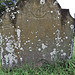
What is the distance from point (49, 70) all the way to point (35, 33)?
788mm

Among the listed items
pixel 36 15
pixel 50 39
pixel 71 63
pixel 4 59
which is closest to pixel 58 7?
pixel 36 15

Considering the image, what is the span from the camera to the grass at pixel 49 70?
246 centimetres

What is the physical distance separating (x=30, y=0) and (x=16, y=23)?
1.72 feet

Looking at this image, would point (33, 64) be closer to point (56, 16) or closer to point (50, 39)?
point (50, 39)

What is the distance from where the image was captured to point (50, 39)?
105 inches

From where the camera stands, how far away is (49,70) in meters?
2.60

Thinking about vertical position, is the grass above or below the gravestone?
below

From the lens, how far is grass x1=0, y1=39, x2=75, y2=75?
8.05ft

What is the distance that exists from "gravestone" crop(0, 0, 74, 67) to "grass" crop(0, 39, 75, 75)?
0.41 ft

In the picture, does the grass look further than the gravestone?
No

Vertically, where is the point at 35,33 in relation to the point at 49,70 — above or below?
above

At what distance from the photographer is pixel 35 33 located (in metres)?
2.62

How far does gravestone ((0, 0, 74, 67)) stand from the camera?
8.41 feet

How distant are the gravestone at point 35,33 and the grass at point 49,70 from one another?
124 mm
